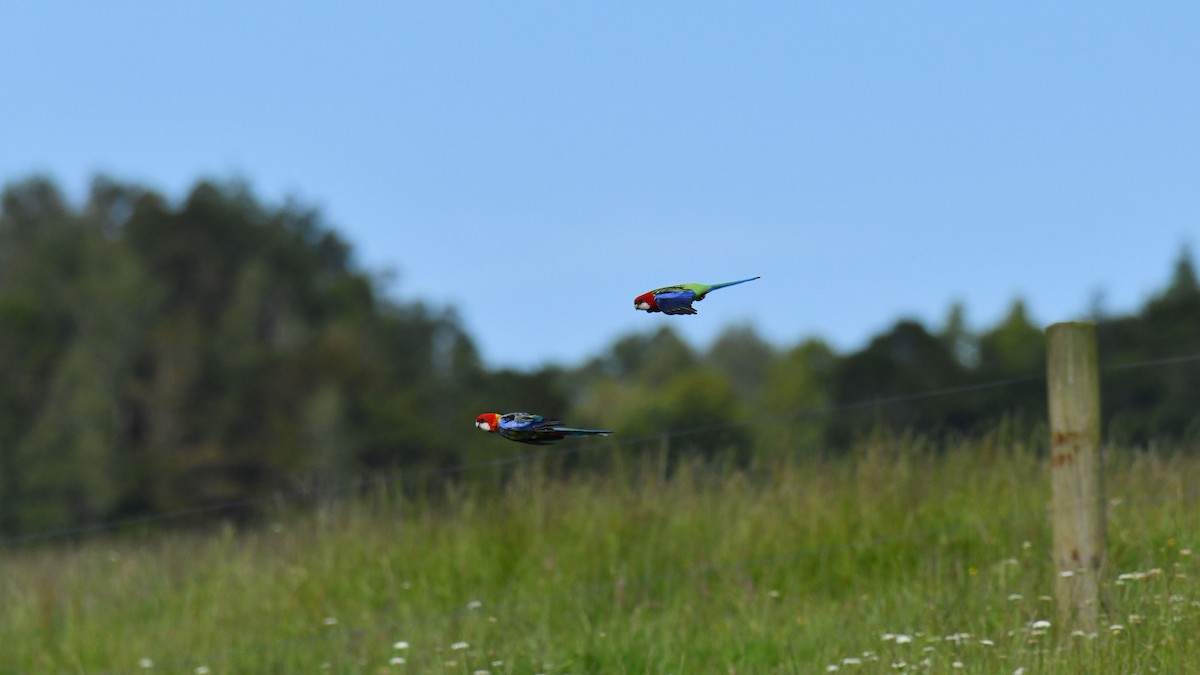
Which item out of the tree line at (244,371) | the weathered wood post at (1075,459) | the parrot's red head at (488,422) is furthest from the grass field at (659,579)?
the tree line at (244,371)

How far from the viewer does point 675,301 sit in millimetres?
1851

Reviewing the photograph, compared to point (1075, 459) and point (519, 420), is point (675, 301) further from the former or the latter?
point (1075, 459)

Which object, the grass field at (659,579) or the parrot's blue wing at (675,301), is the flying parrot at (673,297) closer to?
the parrot's blue wing at (675,301)

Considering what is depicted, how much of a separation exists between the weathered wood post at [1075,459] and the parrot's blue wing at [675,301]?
183 inches

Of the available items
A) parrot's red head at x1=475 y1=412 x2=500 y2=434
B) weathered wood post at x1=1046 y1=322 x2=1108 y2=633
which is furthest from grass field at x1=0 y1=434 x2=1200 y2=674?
parrot's red head at x1=475 y1=412 x2=500 y2=434

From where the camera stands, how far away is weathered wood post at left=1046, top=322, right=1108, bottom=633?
19.8 ft

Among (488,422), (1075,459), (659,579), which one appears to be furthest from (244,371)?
(488,422)

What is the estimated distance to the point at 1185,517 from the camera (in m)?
6.90

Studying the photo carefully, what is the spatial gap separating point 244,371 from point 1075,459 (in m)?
39.3

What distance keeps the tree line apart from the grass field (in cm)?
2294

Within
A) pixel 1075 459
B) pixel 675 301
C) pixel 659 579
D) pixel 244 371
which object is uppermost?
pixel 244 371

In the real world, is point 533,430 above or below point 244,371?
below

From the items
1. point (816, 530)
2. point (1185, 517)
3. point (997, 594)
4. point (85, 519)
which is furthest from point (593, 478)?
point (85, 519)

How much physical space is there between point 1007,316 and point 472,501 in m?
52.2
